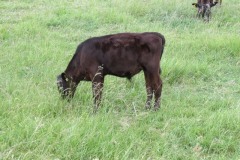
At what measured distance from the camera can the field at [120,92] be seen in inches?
158

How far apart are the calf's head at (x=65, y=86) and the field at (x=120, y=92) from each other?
0.43 ft

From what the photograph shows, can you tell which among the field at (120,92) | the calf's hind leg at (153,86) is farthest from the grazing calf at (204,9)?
the calf's hind leg at (153,86)

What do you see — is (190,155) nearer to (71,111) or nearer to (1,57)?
(71,111)

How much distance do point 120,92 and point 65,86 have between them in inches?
34.2

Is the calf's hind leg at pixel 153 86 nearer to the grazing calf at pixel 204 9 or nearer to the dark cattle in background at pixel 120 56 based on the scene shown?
the dark cattle in background at pixel 120 56

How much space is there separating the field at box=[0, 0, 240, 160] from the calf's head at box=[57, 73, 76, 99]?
0.43 feet

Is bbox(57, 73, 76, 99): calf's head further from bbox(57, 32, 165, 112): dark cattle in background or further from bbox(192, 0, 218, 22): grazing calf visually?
bbox(192, 0, 218, 22): grazing calf

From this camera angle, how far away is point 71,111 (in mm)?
4949

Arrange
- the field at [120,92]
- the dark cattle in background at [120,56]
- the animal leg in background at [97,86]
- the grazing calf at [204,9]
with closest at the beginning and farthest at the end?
1. the field at [120,92]
2. the animal leg in background at [97,86]
3. the dark cattle in background at [120,56]
4. the grazing calf at [204,9]

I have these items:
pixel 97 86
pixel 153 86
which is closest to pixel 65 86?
pixel 97 86

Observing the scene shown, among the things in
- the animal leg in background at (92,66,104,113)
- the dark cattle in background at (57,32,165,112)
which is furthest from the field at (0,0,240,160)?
the dark cattle in background at (57,32,165,112)

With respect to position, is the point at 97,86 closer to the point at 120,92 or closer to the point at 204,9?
the point at 120,92

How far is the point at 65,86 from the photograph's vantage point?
555 cm

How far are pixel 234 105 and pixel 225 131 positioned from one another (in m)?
0.97
